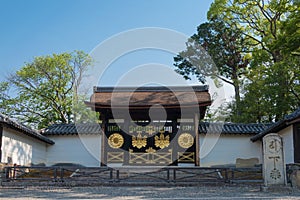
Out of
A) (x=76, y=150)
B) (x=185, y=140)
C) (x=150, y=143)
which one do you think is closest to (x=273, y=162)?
(x=185, y=140)

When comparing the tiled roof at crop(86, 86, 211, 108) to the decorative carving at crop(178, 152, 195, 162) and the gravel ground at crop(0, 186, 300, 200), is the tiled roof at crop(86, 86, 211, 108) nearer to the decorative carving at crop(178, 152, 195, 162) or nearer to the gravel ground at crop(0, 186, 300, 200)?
the decorative carving at crop(178, 152, 195, 162)

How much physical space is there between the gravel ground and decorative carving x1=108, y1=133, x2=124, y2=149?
17.8 ft

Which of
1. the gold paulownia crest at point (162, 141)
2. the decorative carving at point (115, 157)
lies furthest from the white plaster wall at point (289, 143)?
the decorative carving at point (115, 157)

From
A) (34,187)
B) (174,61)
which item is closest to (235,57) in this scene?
(174,61)

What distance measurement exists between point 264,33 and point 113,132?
43.8ft

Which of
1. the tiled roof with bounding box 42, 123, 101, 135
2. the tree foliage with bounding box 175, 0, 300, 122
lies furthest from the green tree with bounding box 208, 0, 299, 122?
the tiled roof with bounding box 42, 123, 101, 135

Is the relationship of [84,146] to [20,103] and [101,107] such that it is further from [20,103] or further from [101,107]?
[20,103]

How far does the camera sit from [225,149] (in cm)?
1639

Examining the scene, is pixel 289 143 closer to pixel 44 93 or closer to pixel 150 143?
pixel 150 143

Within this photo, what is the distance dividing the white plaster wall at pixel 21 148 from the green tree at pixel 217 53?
13.2m

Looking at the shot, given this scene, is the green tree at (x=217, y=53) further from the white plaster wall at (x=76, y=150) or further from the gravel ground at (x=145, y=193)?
the gravel ground at (x=145, y=193)

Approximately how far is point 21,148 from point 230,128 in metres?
9.75

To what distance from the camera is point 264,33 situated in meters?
22.8

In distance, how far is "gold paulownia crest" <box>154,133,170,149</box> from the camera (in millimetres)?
15148
